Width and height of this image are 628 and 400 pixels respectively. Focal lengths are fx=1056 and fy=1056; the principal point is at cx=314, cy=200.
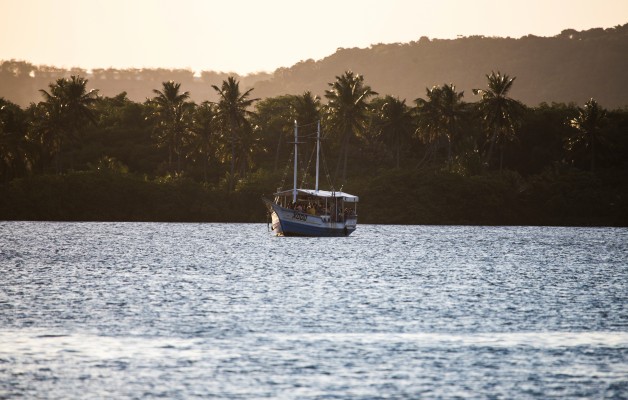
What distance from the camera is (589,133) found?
529 feet

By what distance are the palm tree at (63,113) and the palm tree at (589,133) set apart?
2899 inches

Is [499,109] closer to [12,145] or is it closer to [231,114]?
[231,114]

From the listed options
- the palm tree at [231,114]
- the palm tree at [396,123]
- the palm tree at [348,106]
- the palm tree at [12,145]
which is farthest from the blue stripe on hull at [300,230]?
the palm tree at [396,123]

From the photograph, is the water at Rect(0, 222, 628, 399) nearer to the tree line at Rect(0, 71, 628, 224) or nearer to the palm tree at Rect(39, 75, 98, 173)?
the tree line at Rect(0, 71, 628, 224)

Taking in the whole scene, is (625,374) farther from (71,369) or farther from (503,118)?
(503,118)

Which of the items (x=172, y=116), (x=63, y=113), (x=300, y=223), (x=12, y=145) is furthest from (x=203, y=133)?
(x=300, y=223)

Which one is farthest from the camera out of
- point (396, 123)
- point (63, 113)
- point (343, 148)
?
point (396, 123)

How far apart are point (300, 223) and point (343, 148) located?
196ft

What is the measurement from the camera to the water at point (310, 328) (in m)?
28.4

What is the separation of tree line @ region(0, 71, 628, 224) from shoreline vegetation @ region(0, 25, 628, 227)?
29 cm

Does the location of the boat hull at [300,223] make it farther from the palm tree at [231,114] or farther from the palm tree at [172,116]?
the palm tree at [172,116]

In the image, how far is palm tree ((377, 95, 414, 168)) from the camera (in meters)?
172

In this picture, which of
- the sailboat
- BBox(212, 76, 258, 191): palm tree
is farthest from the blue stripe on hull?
BBox(212, 76, 258, 191): palm tree

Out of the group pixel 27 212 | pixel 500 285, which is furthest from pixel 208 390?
pixel 27 212
